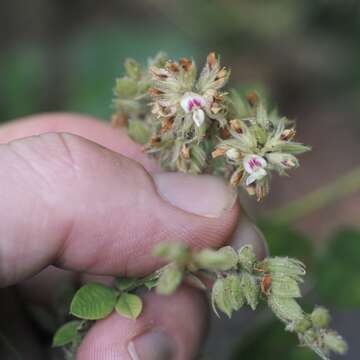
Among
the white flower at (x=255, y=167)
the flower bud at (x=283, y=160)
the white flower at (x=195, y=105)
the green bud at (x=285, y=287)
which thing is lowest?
the green bud at (x=285, y=287)

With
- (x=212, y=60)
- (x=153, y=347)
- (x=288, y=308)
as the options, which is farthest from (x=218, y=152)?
(x=153, y=347)

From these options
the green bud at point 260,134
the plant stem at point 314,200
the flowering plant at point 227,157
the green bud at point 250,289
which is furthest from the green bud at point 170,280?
the plant stem at point 314,200

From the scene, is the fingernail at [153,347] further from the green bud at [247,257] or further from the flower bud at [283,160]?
the flower bud at [283,160]

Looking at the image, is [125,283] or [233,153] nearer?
[233,153]

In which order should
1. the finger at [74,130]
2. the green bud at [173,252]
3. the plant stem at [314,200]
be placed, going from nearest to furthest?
the green bud at [173,252]
the finger at [74,130]
the plant stem at [314,200]

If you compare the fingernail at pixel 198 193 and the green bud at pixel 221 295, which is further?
the fingernail at pixel 198 193

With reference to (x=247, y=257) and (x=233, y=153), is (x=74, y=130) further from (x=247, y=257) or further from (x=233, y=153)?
(x=247, y=257)

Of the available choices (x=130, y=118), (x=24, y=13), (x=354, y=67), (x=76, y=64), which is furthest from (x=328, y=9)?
(x=130, y=118)
